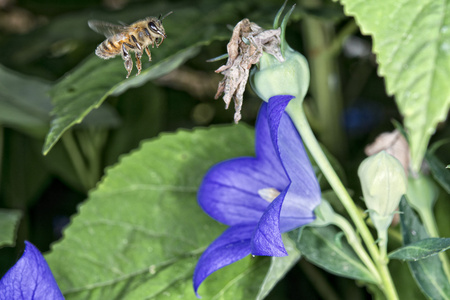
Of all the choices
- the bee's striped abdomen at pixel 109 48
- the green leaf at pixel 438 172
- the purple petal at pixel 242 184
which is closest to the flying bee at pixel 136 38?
the bee's striped abdomen at pixel 109 48

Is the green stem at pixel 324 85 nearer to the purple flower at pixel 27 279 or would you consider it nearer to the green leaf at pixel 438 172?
the green leaf at pixel 438 172

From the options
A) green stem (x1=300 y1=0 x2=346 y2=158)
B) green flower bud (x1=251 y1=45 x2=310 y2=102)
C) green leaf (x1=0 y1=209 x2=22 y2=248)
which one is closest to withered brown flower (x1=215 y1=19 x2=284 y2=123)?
green flower bud (x1=251 y1=45 x2=310 y2=102)

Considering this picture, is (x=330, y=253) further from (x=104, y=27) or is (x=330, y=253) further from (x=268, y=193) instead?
(x=104, y=27)

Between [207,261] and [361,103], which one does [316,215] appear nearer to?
[207,261]

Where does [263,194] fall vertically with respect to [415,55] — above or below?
below

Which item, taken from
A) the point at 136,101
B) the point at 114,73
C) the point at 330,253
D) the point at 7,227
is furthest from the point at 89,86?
the point at 136,101

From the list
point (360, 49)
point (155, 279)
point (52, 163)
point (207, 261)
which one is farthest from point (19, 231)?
point (360, 49)

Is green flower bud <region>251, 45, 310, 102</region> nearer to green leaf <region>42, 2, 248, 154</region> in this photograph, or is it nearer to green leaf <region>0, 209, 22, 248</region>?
green leaf <region>42, 2, 248, 154</region>
